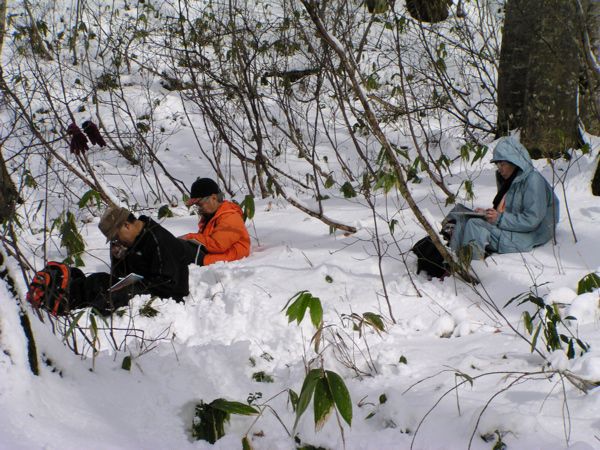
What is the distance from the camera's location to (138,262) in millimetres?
4367

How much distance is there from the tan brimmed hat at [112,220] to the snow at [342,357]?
0.48m

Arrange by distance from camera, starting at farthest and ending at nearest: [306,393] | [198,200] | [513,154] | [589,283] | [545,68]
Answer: [545,68], [198,200], [513,154], [589,283], [306,393]

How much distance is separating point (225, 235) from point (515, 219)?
2.18m

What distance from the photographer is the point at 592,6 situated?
4.80m

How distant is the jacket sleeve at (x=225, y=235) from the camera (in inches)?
195

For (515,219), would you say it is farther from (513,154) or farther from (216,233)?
(216,233)

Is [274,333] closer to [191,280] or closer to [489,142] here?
[191,280]

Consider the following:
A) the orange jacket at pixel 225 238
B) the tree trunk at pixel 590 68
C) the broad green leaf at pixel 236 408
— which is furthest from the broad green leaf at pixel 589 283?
the orange jacket at pixel 225 238

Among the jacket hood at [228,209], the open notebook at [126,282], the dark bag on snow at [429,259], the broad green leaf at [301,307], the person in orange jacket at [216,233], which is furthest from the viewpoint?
the jacket hood at [228,209]

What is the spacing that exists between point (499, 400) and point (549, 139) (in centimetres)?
366

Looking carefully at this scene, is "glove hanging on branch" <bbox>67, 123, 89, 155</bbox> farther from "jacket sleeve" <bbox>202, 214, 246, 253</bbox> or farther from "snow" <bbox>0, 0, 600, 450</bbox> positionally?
"jacket sleeve" <bbox>202, 214, 246, 253</bbox>

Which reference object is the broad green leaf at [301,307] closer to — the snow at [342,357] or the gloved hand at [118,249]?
the snow at [342,357]

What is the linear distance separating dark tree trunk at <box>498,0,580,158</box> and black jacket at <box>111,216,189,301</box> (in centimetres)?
324

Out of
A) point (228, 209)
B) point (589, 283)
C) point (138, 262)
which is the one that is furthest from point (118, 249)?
point (589, 283)
